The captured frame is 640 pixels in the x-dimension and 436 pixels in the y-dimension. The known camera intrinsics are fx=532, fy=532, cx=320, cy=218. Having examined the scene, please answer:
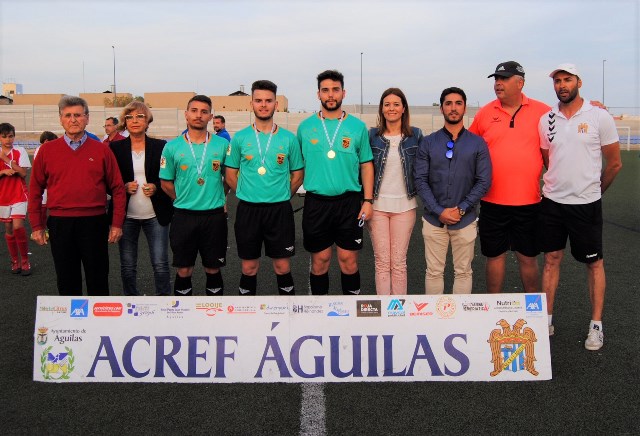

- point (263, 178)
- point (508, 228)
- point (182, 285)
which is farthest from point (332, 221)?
point (508, 228)

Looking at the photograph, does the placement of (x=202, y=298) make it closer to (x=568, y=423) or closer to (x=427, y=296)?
(x=427, y=296)

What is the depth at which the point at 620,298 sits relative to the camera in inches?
211

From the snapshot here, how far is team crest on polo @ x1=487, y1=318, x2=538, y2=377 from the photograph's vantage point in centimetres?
356

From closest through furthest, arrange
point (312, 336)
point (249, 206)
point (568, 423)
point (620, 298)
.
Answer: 1. point (568, 423)
2. point (312, 336)
3. point (249, 206)
4. point (620, 298)

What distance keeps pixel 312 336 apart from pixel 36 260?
5.24 m

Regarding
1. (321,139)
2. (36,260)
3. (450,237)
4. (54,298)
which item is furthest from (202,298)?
(36,260)

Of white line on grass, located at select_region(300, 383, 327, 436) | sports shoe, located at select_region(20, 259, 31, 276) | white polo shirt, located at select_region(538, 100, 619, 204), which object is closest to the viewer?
white line on grass, located at select_region(300, 383, 327, 436)

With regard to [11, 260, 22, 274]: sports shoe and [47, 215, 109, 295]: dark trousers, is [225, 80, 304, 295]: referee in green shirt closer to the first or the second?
[47, 215, 109, 295]: dark trousers

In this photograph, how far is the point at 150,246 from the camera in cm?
446

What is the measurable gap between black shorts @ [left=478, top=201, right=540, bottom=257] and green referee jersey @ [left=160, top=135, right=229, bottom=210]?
2.15 m

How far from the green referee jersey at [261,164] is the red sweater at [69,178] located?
3.16 feet

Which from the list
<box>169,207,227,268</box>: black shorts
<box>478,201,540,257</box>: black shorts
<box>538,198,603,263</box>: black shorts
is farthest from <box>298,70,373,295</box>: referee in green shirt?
<box>538,198,603,263</box>: black shorts

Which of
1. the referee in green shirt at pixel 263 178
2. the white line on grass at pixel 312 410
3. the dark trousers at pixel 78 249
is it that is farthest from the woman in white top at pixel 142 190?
the white line on grass at pixel 312 410

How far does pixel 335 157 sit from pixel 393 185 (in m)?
0.51
